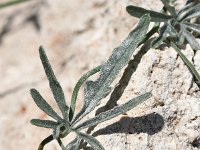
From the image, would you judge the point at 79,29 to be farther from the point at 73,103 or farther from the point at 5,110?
the point at 73,103

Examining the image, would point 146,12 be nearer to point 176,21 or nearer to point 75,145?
point 176,21

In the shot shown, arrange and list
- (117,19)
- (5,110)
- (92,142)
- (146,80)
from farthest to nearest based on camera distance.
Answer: (5,110)
(117,19)
(146,80)
(92,142)

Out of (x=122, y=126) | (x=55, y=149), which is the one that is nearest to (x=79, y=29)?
(x=55, y=149)

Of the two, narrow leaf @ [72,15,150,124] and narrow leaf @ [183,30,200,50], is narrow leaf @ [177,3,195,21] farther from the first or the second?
narrow leaf @ [72,15,150,124]

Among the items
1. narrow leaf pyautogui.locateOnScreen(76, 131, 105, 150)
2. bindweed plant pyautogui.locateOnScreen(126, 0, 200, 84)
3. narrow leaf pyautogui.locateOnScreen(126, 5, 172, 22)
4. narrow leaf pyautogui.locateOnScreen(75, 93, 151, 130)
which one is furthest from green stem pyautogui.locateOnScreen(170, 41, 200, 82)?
narrow leaf pyautogui.locateOnScreen(76, 131, 105, 150)

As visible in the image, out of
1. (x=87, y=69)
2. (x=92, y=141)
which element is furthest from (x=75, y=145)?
(x=87, y=69)

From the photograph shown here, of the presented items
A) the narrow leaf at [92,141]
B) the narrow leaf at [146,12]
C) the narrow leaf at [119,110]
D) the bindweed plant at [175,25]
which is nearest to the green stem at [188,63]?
the bindweed plant at [175,25]

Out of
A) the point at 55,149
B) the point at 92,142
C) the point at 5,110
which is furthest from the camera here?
the point at 5,110
